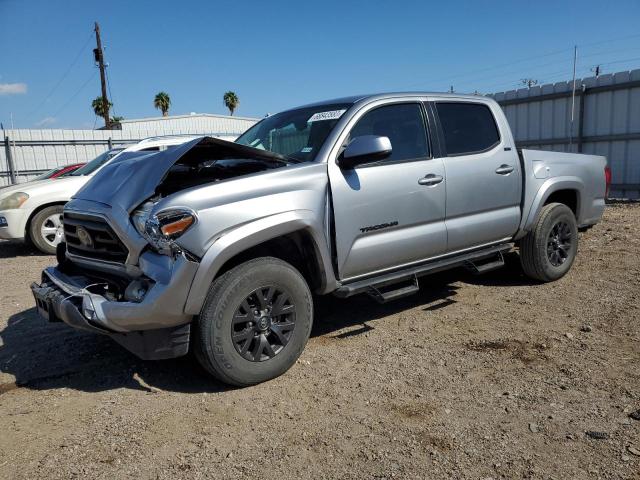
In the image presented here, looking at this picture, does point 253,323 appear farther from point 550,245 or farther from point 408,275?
point 550,245

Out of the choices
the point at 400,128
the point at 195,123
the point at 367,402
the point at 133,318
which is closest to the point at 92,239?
the point at 133,318

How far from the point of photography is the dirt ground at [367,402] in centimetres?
266

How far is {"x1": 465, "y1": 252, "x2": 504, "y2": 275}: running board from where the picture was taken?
4834 mm

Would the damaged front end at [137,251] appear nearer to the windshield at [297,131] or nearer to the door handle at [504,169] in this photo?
the windshield at [297,131]

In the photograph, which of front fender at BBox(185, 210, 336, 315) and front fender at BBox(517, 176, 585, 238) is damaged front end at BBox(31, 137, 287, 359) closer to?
front fender at BBox(185, 210, 336, 315)

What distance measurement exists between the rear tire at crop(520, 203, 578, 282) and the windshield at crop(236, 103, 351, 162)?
101 inches

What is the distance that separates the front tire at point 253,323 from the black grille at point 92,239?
27.9 inches

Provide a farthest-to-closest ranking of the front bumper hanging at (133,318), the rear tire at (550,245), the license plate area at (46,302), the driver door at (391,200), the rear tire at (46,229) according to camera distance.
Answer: the rear tire at (46,229) → the rear tire at (550,245) → the driver door at (391,200) → the license plate area at (46,302) → the front bumper hanging at (133,318)

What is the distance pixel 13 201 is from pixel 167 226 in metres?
6.45

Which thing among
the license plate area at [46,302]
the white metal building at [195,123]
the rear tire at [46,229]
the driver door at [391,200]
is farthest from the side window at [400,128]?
the white metal building at [195,123]

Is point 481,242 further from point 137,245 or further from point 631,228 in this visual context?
point 631,228

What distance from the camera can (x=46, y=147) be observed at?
18.2m

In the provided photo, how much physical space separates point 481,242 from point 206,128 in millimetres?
23619

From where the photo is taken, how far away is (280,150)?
14.6 feet
